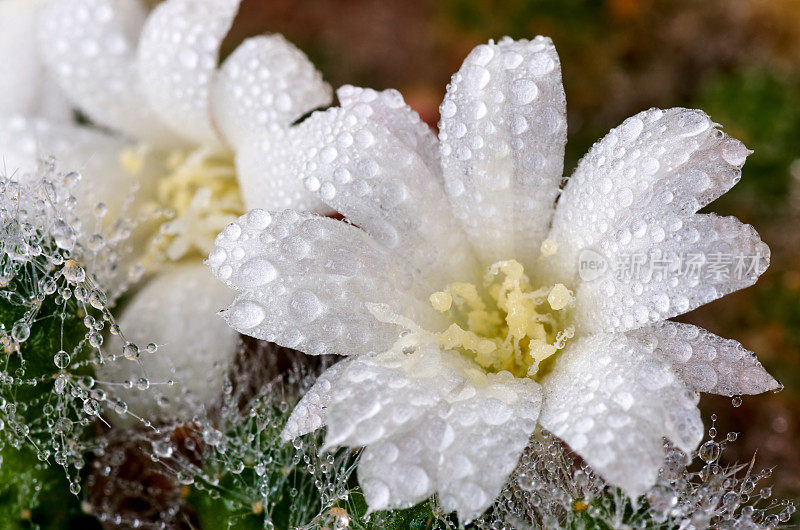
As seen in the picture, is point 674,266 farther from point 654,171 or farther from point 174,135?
point 174,135

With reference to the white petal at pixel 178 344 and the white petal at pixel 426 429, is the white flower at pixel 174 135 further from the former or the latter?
the white petal at pixel 426 429

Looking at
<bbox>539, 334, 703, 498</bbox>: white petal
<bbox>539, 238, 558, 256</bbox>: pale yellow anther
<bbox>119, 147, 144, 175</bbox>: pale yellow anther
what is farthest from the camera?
<bbox>119, 147, 144, 175</bbox>: pale yellow anther

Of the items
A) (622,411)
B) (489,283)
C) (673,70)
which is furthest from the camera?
(673,70)

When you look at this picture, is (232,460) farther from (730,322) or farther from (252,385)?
(730,322)

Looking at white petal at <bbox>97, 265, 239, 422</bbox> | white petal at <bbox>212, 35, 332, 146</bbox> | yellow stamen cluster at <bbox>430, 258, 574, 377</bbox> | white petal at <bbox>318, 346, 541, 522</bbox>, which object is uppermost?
white petal at <bbox>212, 35, 332, 146</bbox>

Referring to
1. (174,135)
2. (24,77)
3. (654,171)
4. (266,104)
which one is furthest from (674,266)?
(24,77)

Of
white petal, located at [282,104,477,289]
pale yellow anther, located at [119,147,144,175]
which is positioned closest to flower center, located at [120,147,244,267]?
pale yellow anther, located at [119,147,144,175]

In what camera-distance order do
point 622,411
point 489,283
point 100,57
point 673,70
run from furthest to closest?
point 673,70 → point 100,57 → point 489,283 → point 622,411

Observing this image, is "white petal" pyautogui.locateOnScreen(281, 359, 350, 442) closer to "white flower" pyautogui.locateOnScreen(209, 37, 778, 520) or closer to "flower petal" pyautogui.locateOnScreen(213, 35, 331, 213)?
"white flower" pyautogui.locateOnScreen(209, 37, 778, 520)
